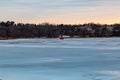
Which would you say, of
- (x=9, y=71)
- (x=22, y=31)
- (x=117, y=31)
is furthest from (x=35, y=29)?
(x=9, y=71)

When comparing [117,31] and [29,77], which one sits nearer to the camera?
[29,77]

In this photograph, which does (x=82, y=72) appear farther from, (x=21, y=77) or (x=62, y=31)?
(x=62, y=31)

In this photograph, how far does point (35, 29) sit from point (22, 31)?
20.6 feet

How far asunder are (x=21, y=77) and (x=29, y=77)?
30cm

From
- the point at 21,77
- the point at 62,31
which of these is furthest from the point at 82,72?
the point at 62,31

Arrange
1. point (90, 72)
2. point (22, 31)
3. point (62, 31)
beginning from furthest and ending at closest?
point (62, 31) → point (22, 31) → point (90, 72)

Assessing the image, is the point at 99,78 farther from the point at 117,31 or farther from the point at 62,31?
the point at 62,31

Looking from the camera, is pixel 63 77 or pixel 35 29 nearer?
pixel 63 77

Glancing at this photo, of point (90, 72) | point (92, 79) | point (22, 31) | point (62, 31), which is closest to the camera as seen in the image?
point (92, 79)

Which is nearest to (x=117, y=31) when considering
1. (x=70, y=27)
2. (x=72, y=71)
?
(x=70, y=27)

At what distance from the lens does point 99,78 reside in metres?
14.2

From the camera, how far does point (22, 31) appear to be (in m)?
127

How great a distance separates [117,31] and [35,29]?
2675 cm

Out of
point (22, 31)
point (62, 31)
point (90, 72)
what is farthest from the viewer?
point (62, 31)
